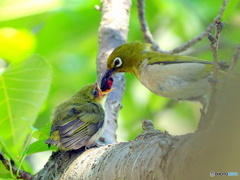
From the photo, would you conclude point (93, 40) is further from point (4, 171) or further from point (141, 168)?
point (141, 168)

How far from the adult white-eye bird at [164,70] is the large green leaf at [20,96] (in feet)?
2.36

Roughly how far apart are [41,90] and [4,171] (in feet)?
2.59

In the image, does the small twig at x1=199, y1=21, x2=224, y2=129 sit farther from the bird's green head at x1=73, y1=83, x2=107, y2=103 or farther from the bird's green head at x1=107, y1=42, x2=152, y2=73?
the bird's green head at x1=73, y1=83, x2=107, y2=103

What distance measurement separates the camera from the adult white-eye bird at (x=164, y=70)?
9.36 ft

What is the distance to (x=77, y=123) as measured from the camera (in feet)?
11.4

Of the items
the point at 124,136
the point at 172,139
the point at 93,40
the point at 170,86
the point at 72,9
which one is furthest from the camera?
the point at 93,40

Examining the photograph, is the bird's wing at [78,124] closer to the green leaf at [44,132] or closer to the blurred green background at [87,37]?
the green leaf at [44,132]

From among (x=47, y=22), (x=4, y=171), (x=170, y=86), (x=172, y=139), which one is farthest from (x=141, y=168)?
(x=47, y=22)

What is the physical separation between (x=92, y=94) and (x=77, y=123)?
913 millimetres

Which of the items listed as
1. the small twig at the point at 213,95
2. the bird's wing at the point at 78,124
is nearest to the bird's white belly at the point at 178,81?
the bird's wing at the point at 78,124

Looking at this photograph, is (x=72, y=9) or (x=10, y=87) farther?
(x=72, y=9)

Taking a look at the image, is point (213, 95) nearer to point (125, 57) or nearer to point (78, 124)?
point (78, 124)

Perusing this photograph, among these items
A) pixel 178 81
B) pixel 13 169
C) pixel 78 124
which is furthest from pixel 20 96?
pixel 178 81

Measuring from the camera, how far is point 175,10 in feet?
19.4
